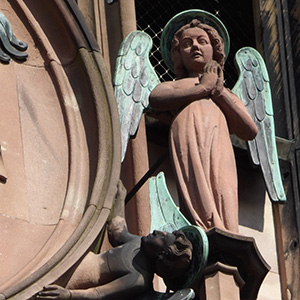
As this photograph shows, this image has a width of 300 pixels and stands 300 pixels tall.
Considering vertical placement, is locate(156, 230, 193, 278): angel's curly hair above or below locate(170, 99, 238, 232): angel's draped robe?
below

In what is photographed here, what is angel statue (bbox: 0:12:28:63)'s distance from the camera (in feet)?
32.6

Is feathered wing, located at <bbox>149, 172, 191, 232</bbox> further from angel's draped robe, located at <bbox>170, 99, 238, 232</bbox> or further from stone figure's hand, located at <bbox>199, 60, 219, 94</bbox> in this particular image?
stone figure's hand, located at <bbox>199, 60, 219, 94</bbox>

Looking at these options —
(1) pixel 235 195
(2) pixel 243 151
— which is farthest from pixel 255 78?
(1) pixel 235 195

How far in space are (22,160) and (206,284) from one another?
44.0 inches

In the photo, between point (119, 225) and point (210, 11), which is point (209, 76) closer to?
point (119, 225)

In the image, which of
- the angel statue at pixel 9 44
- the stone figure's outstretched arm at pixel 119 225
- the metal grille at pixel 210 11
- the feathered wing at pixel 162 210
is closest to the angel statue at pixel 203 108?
the feathered wing at pixel 162 210

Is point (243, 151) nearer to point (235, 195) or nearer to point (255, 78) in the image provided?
point (255, 78)

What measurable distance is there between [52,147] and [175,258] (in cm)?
107

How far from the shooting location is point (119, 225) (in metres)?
9.30

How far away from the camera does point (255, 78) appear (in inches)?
425

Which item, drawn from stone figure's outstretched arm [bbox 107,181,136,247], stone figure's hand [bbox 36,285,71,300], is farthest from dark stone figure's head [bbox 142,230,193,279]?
stone figure's hand [bbox 36,285,71,300]

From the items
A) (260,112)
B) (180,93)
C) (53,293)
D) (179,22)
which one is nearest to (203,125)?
(180,93)

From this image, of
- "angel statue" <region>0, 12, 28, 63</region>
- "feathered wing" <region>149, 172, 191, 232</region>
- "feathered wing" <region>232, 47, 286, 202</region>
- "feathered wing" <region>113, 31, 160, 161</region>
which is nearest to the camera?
"feathered wing" <region>149, 172, 191, 232</region>

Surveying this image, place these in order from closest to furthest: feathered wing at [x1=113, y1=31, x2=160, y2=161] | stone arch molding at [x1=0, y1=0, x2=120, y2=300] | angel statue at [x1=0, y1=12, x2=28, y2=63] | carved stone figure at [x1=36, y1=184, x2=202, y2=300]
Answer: carved stone figure at [x1=36, y1=184, x2=202, y2=300] → stone arch molding at [x1=0, y1=0, x2=120, y2=300] → angel statue at [x1=0, y1=12, x2=28, y2=63] → feathered wing at [x1=113, y1=31, x2=160, y2=161]
